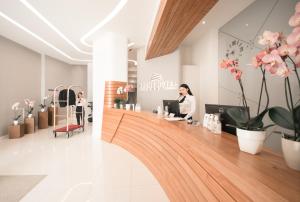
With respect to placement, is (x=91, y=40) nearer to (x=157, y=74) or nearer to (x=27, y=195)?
(x=157, y=74)

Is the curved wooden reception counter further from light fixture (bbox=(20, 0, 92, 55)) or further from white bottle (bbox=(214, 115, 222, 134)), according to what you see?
light fixture (bbox=(20, 0, 92, 55))

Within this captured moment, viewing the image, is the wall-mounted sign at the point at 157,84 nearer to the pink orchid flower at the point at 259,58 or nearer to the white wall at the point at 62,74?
the white wall at the point at 62,74

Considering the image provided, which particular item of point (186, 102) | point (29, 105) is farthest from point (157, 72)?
point (29, 105)

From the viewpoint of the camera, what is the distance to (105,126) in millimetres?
5613

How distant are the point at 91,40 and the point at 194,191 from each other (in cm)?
635

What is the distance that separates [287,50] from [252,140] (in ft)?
2.23

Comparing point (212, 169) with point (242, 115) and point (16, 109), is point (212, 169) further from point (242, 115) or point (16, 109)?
point (16, 109)

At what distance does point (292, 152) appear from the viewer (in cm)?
99

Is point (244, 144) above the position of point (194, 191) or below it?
above

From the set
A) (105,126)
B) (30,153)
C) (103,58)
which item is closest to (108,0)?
(103,58)

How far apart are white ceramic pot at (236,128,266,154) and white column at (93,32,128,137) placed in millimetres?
4944

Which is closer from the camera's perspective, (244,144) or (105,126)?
(244,144)

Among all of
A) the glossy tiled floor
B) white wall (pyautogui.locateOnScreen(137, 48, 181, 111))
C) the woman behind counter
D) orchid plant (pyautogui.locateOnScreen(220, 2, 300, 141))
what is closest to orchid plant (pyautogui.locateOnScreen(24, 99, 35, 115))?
the glossy tiled floor

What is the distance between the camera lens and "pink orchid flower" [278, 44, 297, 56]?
0.86 metres
